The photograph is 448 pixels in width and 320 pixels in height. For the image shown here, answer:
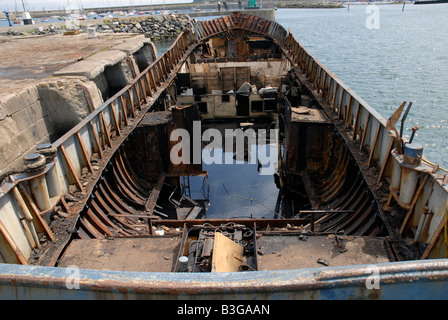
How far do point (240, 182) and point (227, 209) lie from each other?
4.60 ft

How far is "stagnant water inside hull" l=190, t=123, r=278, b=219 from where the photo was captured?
8914 millimetres

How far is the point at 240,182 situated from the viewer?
10.1 meters

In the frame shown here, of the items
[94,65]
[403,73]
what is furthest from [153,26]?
→ [94,65]

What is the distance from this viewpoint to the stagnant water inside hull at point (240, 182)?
8.91 metres

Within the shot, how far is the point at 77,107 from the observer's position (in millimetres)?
9289

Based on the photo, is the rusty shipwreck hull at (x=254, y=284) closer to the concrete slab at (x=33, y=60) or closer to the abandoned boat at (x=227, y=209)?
the abandoned boat at (x=227, y=209)

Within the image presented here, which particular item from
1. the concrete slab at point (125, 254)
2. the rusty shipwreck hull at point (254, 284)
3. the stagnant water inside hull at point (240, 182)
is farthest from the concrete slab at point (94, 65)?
the rusty shipwreck hull at point (254, 284)

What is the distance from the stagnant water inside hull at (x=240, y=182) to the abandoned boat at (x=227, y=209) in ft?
0.18

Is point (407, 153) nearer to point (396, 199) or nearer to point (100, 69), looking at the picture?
point (396, 199)

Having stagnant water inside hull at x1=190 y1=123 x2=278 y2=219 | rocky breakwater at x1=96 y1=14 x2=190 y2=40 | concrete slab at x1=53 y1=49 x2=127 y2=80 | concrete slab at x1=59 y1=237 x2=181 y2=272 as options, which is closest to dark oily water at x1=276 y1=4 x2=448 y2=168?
stagnant water inside hull at x1=190 y1=123 x2=278 y2=219

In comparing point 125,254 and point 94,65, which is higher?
point 94,65

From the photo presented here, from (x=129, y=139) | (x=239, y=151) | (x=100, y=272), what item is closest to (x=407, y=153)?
(x=100, y=272)

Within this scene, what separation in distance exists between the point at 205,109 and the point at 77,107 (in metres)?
5.46

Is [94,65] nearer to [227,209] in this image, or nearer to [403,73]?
[227,209]
